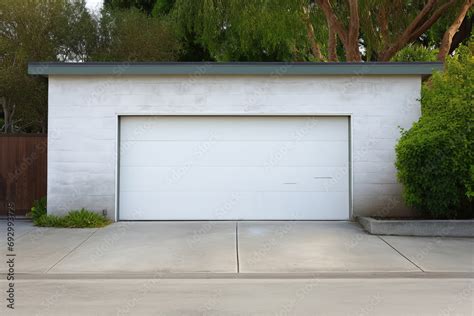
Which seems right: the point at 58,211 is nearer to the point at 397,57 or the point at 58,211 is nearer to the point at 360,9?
the point at 360,9

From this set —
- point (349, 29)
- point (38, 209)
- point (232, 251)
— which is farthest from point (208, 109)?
point (349, 29)

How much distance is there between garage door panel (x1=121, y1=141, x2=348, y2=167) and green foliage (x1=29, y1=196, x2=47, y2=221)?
7.56ft

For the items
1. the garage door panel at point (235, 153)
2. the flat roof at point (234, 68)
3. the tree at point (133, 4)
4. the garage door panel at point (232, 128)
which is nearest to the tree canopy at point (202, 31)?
the tree at point (133, 4)

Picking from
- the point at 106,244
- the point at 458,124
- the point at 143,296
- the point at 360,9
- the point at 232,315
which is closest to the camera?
the point at 232,315

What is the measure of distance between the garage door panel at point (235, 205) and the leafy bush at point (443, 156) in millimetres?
2141

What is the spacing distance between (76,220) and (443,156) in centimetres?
801

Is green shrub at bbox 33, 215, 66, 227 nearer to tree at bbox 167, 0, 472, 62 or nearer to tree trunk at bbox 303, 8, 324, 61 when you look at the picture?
tree at bbox 167, 0, 472, 62

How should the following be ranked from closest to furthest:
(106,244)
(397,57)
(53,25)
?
(106,244)
(53,25)
(397,57)

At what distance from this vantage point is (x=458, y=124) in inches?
445

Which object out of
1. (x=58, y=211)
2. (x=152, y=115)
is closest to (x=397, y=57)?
(x=152, y=115)

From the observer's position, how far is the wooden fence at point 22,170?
555 inches

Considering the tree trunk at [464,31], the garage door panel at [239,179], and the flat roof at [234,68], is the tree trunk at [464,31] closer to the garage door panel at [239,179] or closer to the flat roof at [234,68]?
the flat roof at [234,68]

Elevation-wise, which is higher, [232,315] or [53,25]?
[53,25]

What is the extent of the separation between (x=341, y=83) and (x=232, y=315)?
8.14 meters
